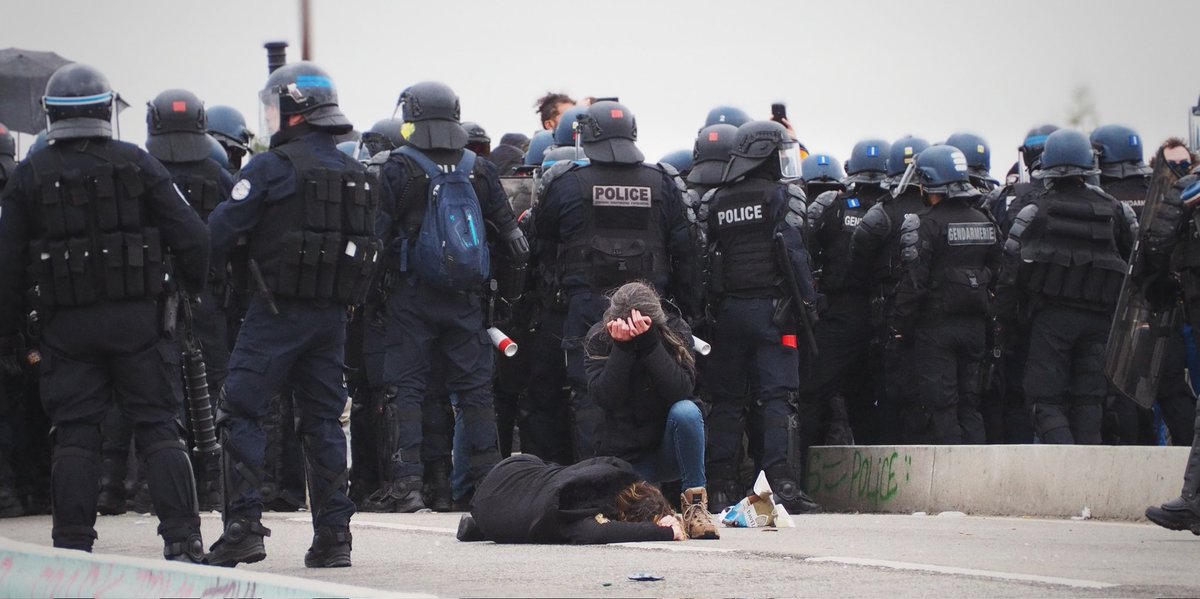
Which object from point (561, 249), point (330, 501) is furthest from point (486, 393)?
point (330, 501)

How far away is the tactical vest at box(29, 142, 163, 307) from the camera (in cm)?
738

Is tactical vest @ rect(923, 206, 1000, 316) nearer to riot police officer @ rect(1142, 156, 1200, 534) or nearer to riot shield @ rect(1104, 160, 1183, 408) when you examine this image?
riot shield @ rect(1104, 160, 1183, 408)

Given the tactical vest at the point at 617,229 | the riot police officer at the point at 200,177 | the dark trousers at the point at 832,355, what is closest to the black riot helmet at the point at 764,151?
the tactical vest at the point at 617,229

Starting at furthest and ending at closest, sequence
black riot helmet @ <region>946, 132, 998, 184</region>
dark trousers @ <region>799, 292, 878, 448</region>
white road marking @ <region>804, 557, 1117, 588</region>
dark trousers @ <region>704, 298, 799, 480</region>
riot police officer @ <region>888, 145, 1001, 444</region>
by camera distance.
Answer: black riot helmet @ <region>946, 132, 998, 184</region>, dark trousers @ <region>799, 292, 878, 448</region>, riot police officer @ <region>888, 145, 1001, 444</region>, dark trousers @ <region>704, 298, 799, 480</region>, white road marking @ <region>804, 557, 1117, 588</region>

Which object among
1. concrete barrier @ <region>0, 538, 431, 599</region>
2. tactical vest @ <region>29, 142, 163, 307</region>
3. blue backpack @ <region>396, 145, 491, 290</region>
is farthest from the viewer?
blue backpack @ <region>396, 145, 491, 290</region>

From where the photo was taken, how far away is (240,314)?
1152cm

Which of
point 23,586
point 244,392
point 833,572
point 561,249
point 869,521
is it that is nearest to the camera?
point 23,586

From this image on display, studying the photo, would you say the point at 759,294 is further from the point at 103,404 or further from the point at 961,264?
the point at 103,404

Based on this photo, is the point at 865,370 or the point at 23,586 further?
the point at 865,370

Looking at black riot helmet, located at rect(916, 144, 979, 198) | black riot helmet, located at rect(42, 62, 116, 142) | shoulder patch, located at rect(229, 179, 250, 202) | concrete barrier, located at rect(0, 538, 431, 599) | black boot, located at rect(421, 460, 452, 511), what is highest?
black riot helmet, located at rect(42, 62, 116, 142)

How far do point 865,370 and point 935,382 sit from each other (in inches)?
50.0

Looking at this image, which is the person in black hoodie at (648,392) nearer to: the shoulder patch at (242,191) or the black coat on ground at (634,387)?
the black coat on ground at (634,387)

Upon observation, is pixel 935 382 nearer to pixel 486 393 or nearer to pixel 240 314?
pixel 486 393

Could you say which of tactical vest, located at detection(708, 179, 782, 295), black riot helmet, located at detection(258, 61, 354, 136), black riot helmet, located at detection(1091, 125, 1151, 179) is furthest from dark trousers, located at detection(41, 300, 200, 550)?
black riot helmet, located at detection(1091, 125, 1151, 179)
